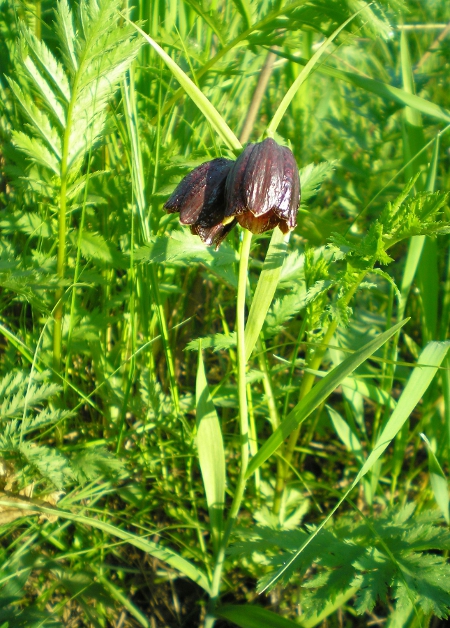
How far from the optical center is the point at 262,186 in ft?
2.63

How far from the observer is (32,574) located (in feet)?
3.38

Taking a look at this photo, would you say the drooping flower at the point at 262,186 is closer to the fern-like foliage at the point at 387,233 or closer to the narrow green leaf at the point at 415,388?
the fern-like foliage at the point at 387,233

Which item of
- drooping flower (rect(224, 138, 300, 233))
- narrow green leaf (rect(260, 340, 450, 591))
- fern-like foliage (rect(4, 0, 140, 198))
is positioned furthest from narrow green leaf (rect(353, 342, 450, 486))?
fern-like foliage (rect(4, 0, 140, 198))

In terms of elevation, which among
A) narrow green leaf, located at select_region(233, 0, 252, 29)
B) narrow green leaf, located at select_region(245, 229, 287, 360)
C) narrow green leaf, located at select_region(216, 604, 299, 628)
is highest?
narrow green leaf, located at select_region(233, 0, 252, 29)

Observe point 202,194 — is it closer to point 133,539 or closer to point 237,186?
point 237,186

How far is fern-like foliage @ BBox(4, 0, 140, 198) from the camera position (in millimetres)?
938

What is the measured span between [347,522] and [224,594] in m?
0.30

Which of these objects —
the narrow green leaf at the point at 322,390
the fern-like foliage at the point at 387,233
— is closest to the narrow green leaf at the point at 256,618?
the narrow green leaf at the point at 322,390

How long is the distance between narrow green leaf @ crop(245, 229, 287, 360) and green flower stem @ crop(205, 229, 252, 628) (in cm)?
3

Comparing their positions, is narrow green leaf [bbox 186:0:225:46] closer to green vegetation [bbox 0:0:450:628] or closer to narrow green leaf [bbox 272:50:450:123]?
green vegetation [bbox 0:0:450:628]

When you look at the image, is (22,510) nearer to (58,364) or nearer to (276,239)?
(58,364)

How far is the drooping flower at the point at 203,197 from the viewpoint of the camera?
89 centimetres

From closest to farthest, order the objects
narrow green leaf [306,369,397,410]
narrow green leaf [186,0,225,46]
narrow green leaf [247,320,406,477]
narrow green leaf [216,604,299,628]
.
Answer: narrow green leaf [247,320,406,477], narrow green leaf [216,604,299,628], narrow green leaf [186,0,225,46], narrow green leaf [306,369,397,410]

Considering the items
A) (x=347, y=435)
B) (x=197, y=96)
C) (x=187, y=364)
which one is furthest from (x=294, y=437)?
(x=197, y=96)
